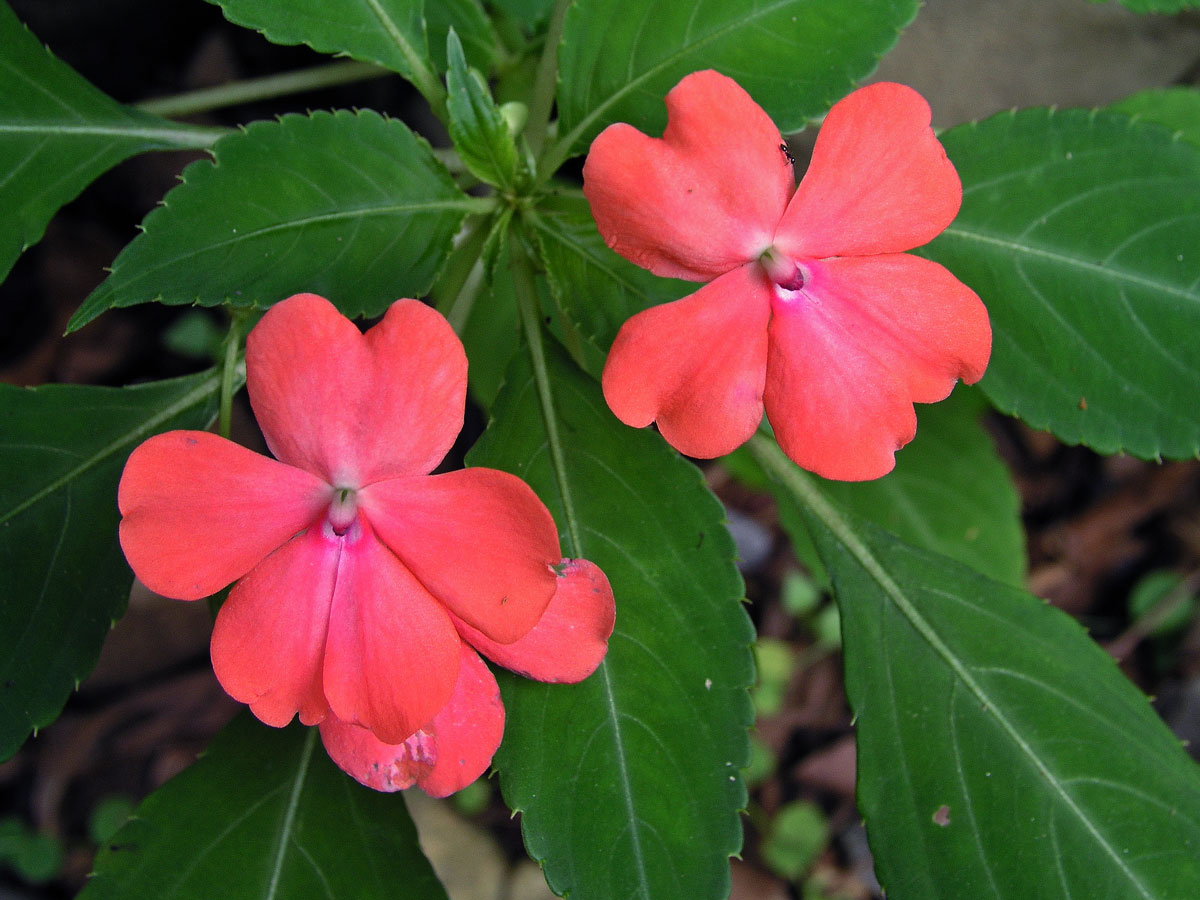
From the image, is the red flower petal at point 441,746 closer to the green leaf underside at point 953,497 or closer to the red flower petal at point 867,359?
the red flower petal at point 867,359

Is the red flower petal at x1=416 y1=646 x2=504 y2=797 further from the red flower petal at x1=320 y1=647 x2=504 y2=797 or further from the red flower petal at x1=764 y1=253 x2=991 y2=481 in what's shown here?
the red flower petal at x1=764 y1=253 x2=991 y2=481

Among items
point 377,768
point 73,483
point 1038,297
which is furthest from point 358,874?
point 1038,297

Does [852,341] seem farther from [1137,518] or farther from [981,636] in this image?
[1137,518]

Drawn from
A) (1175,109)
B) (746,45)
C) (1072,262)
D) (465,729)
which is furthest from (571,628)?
(1175,109)

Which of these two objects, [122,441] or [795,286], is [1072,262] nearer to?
[795,286]

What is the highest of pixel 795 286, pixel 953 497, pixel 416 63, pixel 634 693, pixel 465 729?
pixel 416 63

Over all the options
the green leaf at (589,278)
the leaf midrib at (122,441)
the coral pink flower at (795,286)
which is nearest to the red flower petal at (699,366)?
the coral pink flower at (795,286)

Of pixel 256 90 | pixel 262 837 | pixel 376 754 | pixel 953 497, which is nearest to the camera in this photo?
pixel 376 754
